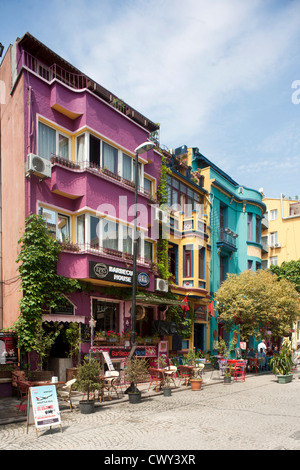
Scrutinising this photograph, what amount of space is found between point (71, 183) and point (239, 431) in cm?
1106

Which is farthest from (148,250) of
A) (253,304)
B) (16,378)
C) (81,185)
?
(16,378)

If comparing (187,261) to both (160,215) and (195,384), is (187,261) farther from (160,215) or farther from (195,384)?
(195,384)

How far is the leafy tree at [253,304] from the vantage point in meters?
22.1

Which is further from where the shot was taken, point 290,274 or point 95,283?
point 290,274

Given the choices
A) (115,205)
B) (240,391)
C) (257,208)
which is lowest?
(240,391)

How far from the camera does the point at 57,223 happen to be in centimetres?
1647

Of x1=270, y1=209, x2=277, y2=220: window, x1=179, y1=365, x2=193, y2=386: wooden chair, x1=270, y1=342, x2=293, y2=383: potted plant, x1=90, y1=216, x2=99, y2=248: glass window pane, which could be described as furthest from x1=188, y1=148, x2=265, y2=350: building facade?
x1=270, y1=209, x2=277, y2=220: window

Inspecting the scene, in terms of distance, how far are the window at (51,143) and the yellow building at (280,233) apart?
29890 mm

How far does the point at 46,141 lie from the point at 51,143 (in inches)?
10.1

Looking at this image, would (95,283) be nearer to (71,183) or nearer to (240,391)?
(71,183)

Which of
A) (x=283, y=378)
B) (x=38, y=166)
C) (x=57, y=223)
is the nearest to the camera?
(x=38, y=166)

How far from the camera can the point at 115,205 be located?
1825 centimetres

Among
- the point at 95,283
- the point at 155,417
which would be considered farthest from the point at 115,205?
the point at 155,417

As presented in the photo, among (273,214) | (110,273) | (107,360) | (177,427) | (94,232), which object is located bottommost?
(177,427)
